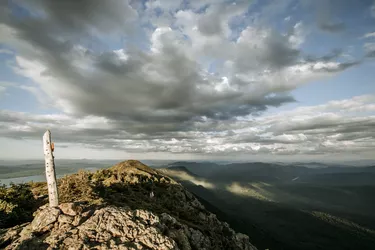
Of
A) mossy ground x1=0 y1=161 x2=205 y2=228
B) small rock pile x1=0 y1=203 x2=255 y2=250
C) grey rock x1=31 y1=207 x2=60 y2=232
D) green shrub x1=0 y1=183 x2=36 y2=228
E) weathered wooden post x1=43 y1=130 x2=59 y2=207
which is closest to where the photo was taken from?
small rock pile x1=0 y1=203 x2=255 y2=250

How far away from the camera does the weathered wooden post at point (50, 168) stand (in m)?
14.9

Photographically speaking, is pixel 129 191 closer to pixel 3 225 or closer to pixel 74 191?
pixel 74 191

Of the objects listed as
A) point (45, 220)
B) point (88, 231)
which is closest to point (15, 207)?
point (45, 220)

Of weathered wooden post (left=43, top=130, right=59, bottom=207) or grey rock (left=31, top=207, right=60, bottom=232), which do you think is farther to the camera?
weathered wooden post (left=43, top=130, right=59, bottom=207)

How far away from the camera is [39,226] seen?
1252 centimetres

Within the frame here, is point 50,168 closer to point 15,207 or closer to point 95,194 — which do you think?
point 15,207

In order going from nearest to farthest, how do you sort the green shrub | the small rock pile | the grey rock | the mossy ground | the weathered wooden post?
the small rock pile < the grey rock < the weathered wooden post < the green shrub < the mossy ground

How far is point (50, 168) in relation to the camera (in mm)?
15055

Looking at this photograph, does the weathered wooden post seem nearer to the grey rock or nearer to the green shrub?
the grey rock

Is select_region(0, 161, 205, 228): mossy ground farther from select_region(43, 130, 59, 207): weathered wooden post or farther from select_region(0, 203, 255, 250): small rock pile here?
select_region(0, 203, 255, 250): small rock pile

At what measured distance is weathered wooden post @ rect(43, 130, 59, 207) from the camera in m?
14.9

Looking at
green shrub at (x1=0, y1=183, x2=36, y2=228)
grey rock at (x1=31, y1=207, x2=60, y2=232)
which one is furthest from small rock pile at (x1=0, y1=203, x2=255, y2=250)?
green shrub at (x1=0, y1=183, x2=36, y2=228)

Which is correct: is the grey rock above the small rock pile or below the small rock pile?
above

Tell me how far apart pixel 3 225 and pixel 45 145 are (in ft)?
24.8
